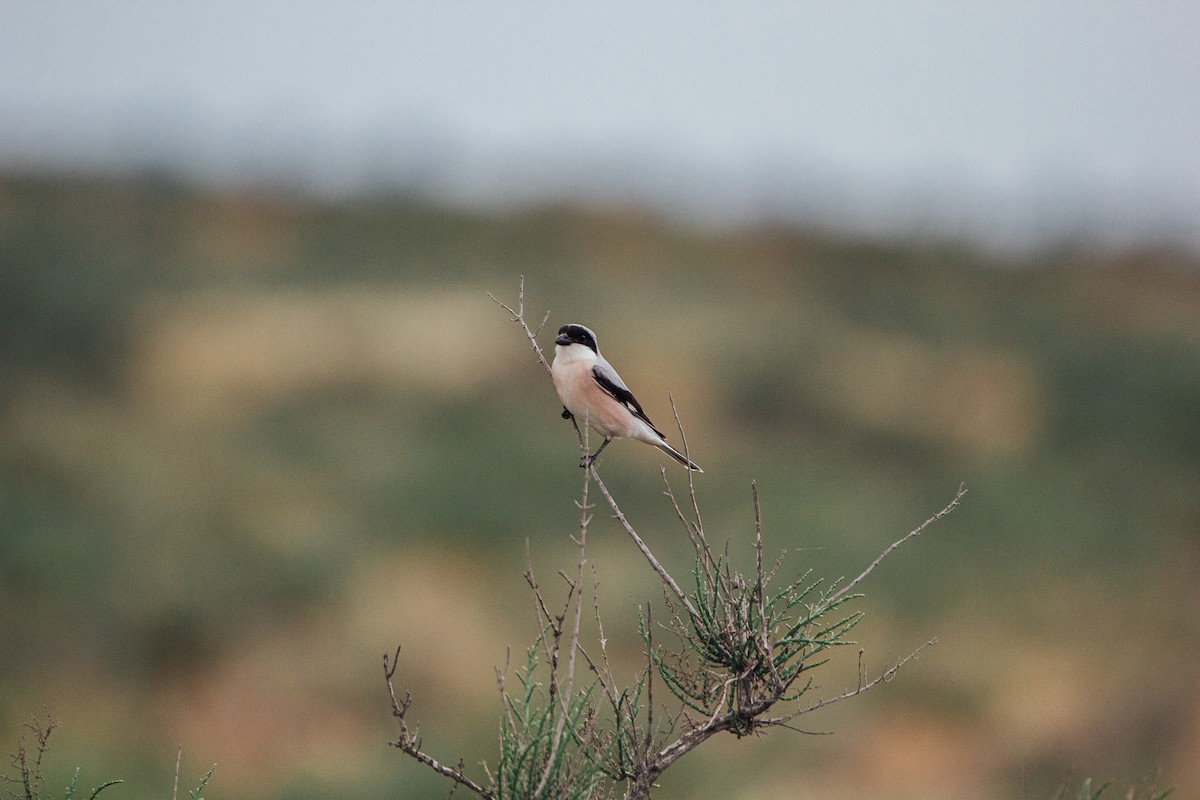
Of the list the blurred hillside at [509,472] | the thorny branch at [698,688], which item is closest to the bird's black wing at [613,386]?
the thorny branch at [698,688]

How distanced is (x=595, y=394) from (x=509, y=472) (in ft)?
44.9

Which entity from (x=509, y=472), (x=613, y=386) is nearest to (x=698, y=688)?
(x=613, y=386)

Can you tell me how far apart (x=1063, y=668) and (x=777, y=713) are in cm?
506

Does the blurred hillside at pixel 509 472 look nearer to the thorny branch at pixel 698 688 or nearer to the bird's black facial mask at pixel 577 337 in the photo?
the bird's black facial mask at pixel 577 337

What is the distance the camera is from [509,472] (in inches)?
710

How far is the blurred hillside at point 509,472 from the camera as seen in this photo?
13.6 meters

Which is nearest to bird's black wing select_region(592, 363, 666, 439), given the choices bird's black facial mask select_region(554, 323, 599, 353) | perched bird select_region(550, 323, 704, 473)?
perched bird select_region(550, 323, 704, 473)

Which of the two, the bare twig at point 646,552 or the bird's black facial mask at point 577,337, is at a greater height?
the bird's black facial mask at point 577,337

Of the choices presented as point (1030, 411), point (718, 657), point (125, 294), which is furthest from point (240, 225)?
point (718, 657)

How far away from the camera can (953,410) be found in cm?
2262

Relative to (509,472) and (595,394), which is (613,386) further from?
(509,472)

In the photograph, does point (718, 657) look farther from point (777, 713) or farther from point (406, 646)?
point (406, 646)

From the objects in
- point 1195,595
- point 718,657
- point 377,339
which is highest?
point 377,339

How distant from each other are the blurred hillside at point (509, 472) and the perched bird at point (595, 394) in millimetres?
7419
